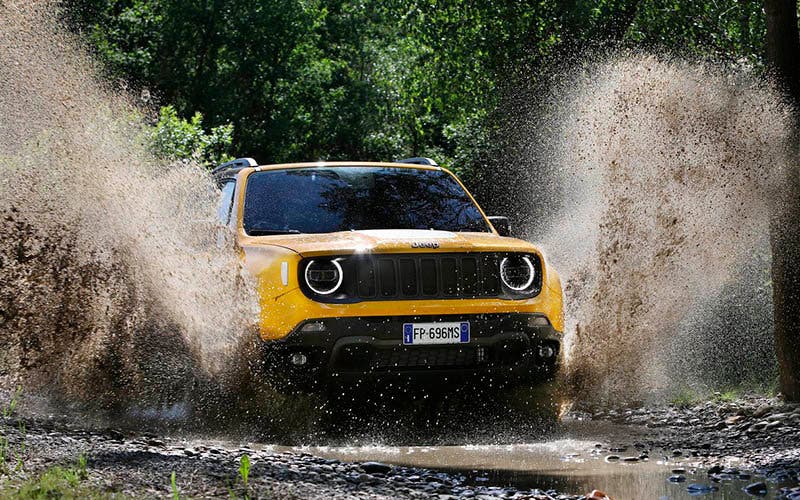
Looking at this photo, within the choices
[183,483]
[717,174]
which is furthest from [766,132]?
[183,483]

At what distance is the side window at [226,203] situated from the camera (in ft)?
29.5

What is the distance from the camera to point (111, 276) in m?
9.30

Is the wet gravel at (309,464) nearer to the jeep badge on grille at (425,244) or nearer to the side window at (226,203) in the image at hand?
the jeep badge on grille at (425,244)

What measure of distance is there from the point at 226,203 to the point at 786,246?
4.47 m

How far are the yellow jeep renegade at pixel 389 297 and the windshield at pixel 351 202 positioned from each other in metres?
0.02

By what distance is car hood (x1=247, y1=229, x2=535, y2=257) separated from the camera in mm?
7832

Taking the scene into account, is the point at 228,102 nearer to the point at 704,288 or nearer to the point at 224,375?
the point at 704,288

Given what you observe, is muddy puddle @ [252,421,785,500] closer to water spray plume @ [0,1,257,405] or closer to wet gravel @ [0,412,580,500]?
wet gravel @ [0,412,580,500]

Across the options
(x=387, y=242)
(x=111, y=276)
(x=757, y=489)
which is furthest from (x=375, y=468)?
(x=111, y=276)

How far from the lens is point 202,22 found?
3903 centimetres

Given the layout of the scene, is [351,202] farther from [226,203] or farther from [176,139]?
[176,139]

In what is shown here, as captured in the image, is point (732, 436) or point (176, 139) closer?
point (732, 436)

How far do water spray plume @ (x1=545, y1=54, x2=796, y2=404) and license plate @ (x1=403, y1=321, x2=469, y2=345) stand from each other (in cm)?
166

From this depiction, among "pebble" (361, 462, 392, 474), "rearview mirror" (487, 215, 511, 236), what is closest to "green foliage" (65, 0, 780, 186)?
"rearview mirror" (487, 215, 511, 236)
